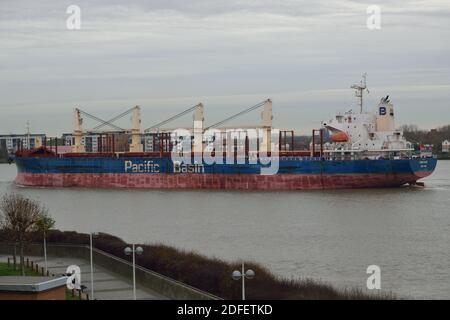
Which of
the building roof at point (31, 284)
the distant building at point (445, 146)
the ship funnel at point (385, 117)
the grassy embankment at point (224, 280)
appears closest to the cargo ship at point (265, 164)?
the ship funnel at point (385, 117)

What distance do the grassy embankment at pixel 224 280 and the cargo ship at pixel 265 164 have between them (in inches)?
637

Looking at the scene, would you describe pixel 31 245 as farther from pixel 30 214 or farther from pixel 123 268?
pixel 123 268

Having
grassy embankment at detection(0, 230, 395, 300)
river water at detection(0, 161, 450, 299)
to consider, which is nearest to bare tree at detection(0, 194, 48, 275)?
grassy embankment at detection(0, 230, 395, 300)

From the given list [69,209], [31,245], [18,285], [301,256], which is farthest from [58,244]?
[69,209]

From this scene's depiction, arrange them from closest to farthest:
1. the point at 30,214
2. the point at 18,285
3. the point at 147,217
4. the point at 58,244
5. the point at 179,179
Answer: the point at 18,285, the point at 30,214, the point at 58,244, the point at 147,217, the point at 179,179

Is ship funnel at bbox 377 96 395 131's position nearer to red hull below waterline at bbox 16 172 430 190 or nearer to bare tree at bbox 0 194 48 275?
red hull below waterline at bbox 16 172 430 190

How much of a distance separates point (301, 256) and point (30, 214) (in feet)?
17.5

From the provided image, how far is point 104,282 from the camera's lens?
454 inches

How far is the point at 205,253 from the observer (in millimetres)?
14352

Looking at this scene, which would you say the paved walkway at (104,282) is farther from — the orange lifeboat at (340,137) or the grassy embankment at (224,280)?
the orange lifeboat at (340,137)

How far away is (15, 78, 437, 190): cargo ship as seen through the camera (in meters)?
28.1

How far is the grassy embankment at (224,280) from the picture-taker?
9.36m

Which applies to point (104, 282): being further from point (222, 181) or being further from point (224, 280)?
point (222, 181)

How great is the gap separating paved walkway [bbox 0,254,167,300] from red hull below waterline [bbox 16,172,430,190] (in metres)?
16.0
